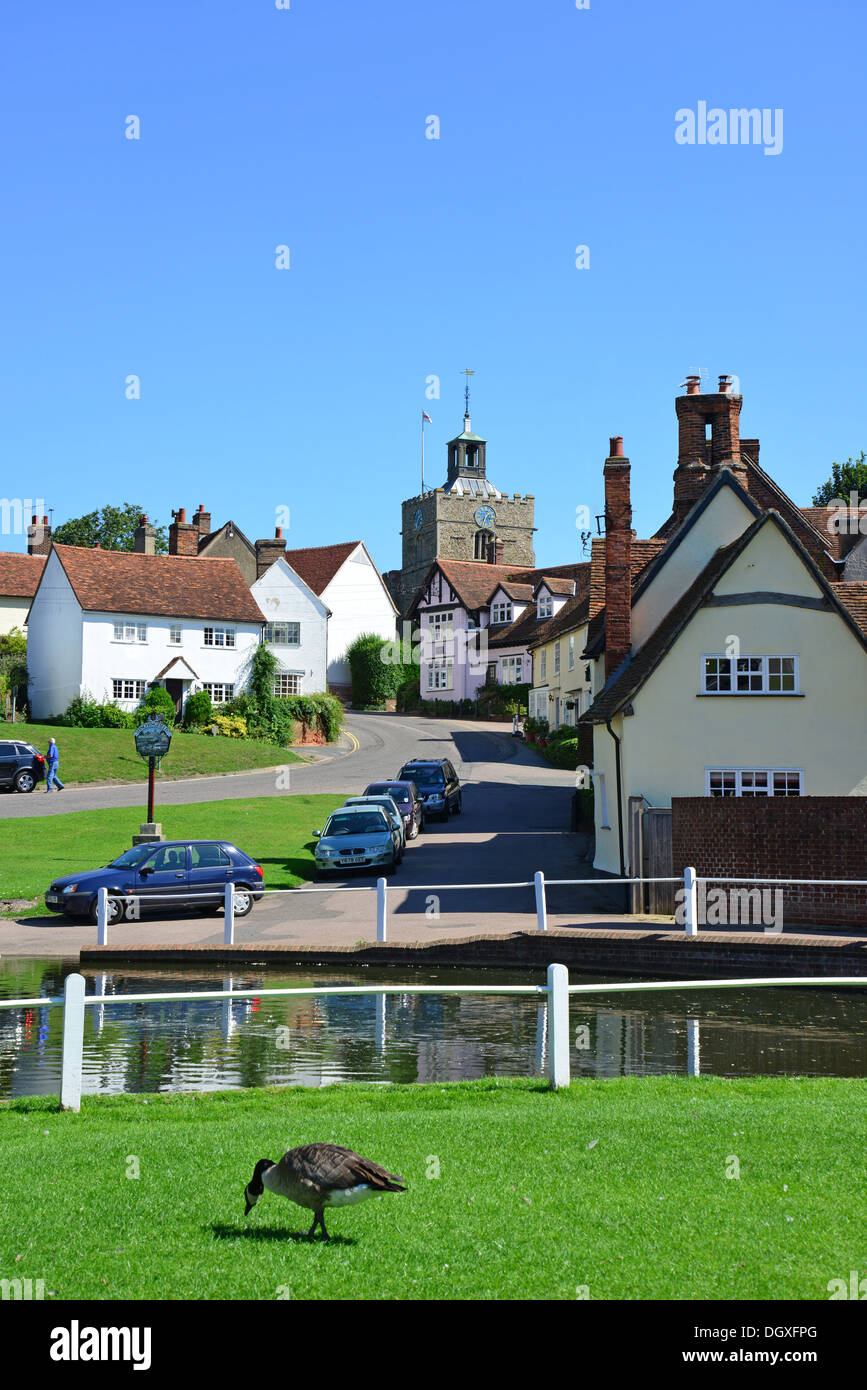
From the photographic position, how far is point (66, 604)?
58.0 meters

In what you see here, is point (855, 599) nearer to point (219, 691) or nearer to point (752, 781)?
point (752, 781)

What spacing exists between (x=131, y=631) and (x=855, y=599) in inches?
1493

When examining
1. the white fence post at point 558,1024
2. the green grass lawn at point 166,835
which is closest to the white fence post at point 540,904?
the white fence post at point 558,1024

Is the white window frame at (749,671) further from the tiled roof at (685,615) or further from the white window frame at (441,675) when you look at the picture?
the white window frame at (441,675)

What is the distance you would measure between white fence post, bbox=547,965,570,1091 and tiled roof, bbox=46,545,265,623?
49589 mm

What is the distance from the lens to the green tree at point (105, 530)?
97562 millimetres

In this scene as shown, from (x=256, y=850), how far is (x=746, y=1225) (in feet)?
90.8

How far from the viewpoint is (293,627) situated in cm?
6862

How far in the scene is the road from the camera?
2264 centimetres

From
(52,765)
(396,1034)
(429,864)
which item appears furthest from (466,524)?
(396,1034)

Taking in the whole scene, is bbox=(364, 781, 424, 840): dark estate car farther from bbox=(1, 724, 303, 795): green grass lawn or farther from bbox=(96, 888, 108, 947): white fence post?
bbox=(96, 888, 108, 947): white fence post

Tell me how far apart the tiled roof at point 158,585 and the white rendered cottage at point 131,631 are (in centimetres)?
5
